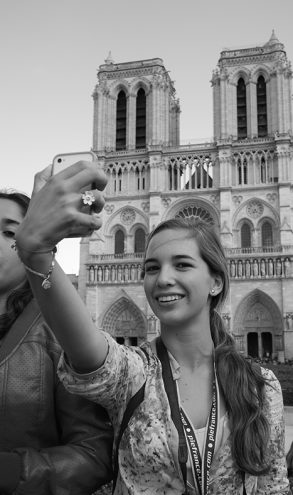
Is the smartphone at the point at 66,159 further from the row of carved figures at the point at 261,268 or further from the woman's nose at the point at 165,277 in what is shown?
the row of carved figures at the point at 261,268

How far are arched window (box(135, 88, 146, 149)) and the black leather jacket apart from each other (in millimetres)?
33624

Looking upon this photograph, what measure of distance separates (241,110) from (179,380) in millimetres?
33522

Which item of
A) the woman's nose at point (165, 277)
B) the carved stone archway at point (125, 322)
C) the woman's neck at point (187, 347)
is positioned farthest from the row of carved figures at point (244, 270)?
the woman's nose at point (165, 277)

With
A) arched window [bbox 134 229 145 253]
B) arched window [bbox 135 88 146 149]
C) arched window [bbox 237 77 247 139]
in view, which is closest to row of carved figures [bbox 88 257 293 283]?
arched window [bbox 134 229 145 253]

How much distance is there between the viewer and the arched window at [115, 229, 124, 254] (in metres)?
33.4

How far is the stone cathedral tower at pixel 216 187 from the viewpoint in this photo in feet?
97.7

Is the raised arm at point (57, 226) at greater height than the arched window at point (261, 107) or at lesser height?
lesser

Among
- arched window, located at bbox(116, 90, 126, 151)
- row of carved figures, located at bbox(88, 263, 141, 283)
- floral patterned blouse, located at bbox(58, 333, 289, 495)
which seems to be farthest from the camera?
arched window, located at bbox(116, 90, 126, 151)

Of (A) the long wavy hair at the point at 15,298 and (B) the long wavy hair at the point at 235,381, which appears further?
(A) the long wavy hair at the point at 15,298

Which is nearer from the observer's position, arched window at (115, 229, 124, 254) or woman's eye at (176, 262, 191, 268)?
woman's eye at (176, 262, 191, 268)

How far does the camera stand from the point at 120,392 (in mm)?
1651

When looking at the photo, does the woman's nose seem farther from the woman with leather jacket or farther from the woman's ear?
the woman with leather jacket

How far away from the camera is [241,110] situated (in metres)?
33.3

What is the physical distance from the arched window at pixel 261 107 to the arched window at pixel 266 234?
20.6 feet
